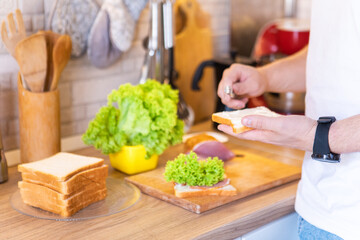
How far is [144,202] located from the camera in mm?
1314

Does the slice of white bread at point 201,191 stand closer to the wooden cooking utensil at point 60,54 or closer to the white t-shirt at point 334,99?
the white t-shirt at point 334,99

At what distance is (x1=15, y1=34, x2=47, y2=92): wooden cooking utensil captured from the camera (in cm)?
145

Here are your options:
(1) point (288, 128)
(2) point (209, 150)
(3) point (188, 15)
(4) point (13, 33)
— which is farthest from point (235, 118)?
(3) point (188, 15)

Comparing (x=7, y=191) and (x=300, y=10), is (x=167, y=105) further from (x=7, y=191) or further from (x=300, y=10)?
(x=300, y=10)

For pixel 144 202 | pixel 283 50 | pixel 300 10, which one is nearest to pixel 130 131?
pixel 144 202

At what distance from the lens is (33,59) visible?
1.46m

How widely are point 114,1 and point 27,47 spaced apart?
37cm

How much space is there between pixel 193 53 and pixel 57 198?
42.0 inches

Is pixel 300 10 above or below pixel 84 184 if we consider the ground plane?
above

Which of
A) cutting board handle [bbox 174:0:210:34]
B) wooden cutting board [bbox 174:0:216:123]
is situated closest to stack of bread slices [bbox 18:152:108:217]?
wooden cutting board [bbox 174:0:216:123]

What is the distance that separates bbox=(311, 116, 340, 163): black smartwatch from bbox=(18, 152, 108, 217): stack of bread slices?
544 mm

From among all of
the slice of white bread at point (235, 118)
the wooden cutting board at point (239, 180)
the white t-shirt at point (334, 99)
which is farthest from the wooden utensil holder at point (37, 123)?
the white t-shirt at point (334, 99)

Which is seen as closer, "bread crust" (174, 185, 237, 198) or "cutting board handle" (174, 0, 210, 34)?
"bread crust" (174, 185, 237, 198)

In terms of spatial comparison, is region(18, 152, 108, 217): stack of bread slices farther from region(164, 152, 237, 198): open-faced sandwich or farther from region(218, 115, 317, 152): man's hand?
region(218, 115, 317, 152): man's hand
